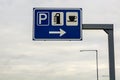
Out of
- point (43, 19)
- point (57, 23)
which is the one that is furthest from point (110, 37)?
point (43, 19)

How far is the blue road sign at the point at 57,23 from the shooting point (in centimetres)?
2128

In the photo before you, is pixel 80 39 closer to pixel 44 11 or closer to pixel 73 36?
pixel 73 36

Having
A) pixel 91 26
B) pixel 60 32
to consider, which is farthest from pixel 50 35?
pixel 91 26

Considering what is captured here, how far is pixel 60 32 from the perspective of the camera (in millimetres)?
21422

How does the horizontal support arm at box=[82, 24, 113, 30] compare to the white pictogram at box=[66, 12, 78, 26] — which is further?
the white pictogram at box=[66, 12, 78, 26]

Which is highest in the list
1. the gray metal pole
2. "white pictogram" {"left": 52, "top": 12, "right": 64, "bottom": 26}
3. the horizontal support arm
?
"white pictogram" {"left": 52, "top": 12, "right": 64, "bottom": 26}

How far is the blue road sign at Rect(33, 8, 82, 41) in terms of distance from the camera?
69.8 feet

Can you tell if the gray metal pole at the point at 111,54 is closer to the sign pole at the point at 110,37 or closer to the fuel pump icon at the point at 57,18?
the sign pole at the point at 110,37

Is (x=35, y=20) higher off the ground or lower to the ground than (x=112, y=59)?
higher

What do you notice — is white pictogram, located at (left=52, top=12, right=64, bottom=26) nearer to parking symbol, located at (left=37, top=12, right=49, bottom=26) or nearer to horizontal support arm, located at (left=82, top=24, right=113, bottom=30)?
parking symbol, located at (left=37, top=12, right=49, bottom=26)

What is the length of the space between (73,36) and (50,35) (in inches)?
38.2

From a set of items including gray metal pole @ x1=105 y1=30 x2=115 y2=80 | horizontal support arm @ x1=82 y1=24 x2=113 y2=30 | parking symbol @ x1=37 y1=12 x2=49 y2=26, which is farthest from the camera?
parking symbol @ x1=37 y1=12 x2=49 y2=26

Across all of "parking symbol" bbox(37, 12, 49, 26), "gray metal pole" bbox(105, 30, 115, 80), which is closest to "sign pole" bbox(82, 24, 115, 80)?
"gray metal pole" bbox(105, 30, 115, 80)

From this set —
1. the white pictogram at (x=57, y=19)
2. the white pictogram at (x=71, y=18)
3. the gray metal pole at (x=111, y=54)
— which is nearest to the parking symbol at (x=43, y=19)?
the white pictogram at (x=57, y=19)
